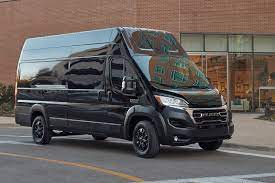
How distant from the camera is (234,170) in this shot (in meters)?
10.5

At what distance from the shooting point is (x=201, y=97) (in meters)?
12.2

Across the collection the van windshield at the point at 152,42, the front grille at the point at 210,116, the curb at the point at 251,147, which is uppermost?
the van windshield at the point at 152,42

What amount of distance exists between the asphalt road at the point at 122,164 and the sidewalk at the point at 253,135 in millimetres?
505

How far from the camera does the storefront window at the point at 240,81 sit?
95.1ft

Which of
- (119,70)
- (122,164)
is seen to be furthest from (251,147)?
(122,164)

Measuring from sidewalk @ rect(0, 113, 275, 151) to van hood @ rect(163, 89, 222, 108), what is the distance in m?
2.27

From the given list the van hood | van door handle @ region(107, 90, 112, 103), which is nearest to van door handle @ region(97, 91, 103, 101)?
van door handle @ region(107, 90, 112, 103)

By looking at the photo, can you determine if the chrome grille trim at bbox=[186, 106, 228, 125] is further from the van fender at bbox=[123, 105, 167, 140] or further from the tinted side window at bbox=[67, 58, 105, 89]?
the tinted side window at bbox=[67, 58, 105, 89]

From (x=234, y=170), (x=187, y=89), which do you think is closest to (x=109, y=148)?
(x=187, y=89)

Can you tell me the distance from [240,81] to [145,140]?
58.7 feet

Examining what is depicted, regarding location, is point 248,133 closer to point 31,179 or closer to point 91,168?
point 91,168

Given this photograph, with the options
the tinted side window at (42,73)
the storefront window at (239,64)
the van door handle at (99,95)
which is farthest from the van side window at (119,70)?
the storefront window at (239,64)

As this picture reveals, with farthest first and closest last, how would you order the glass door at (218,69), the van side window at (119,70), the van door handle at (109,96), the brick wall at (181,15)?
the glass door at (218,69)
the brick wall at (181,15)
the van door handle at (109,96)
the van side window at (119,70)

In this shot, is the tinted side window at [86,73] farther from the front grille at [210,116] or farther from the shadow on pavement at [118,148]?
the front grille at [210,116]
